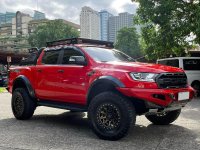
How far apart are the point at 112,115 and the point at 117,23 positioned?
152m

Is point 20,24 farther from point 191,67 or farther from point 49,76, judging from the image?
point 49,76

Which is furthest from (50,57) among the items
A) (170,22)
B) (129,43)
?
(129,43)

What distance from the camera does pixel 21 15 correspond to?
133375 mm

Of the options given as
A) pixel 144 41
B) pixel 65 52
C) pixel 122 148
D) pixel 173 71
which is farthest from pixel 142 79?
pixel 144 41

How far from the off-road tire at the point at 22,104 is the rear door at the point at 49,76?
0.37 meters

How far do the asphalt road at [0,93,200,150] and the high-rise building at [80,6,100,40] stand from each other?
135 m

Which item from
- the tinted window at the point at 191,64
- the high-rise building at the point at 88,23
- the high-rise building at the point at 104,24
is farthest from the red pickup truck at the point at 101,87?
the high-rise building at the point at 104,24

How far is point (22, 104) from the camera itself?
7793mm

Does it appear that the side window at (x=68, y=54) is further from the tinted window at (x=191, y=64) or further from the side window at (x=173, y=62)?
the tinted window at (x=191, y=64)

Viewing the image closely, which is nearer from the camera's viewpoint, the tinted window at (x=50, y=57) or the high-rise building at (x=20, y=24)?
the tinted window at (x=50, y=57)

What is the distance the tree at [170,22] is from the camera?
16.4m

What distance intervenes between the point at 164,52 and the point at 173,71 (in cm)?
1253

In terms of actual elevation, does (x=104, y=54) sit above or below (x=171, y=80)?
above

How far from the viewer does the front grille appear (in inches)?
218
